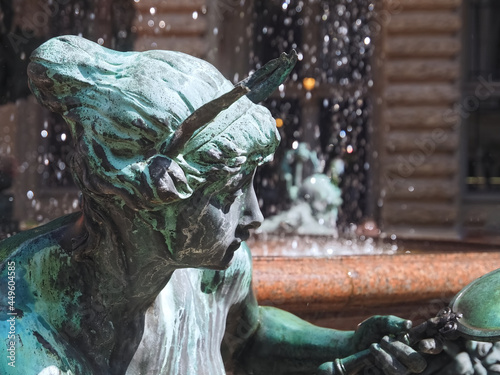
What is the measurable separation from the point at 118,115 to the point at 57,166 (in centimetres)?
755

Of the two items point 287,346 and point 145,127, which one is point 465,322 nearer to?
point 287,346

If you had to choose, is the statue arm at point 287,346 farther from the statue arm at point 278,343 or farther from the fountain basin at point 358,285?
the fountain basin at point 358,285

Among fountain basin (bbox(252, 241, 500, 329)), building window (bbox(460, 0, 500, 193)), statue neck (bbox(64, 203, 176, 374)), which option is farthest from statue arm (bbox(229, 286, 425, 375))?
building window (bbox(460, 0, 500, 193))

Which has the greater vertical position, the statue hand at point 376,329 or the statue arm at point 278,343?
the statue hand at point 376,329

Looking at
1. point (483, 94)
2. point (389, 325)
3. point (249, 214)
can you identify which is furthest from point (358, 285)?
point (483, 94)

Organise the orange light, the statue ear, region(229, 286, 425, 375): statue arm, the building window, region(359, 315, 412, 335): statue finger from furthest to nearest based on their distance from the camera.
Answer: the building window, the orange light, region(229, 286, 425, 375): statue arm, region(359, 315, 412, 335): statue finger, the statue ear

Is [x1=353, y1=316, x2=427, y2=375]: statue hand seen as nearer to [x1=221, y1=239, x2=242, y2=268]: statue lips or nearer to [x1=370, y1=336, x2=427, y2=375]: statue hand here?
[x1=370, y1=336, x2=427, y2=375]: statue hand

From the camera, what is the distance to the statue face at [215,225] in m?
0.75

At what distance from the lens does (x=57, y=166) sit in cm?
806

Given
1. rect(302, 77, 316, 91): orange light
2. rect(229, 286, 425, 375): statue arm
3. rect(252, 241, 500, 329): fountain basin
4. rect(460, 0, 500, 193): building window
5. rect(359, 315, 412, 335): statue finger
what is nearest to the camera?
rect(359, 315, 412, 335): statue finger

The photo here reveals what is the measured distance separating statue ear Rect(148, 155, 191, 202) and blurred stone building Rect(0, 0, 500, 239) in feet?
18.9

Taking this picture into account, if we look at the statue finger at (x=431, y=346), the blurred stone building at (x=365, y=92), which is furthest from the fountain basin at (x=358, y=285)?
the blurred stone building at (x=365, y=92)

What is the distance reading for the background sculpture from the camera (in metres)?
0.72

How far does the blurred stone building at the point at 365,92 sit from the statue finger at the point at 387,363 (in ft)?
18.5
